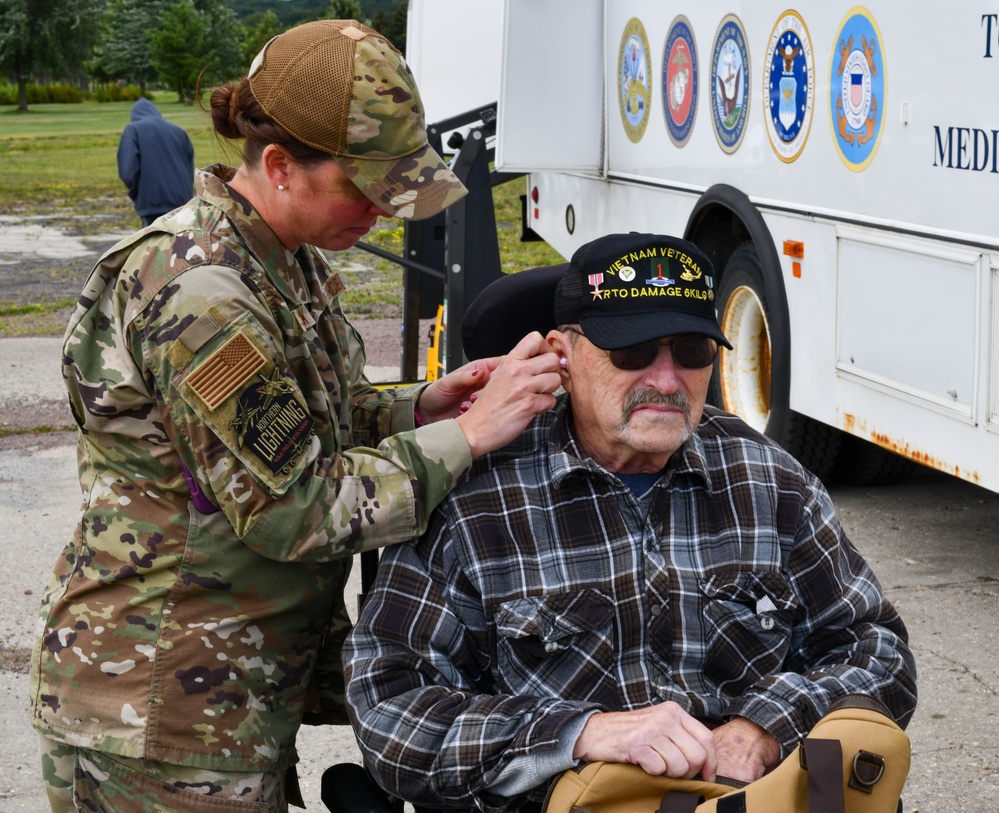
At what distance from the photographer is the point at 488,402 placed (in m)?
2.08

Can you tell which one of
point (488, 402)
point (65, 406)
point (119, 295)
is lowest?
point (65, 406)

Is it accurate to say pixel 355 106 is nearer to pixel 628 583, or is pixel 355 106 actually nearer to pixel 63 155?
pixel 628 583

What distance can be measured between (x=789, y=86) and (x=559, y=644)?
368 centimetres

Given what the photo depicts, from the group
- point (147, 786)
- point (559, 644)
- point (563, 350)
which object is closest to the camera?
point (147, 786)

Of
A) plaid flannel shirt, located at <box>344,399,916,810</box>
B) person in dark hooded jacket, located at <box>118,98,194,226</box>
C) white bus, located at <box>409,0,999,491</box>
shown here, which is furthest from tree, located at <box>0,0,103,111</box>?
plaid flannel shirt, located at <box>344,399,916,810</box>

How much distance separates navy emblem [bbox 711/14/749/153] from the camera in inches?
223

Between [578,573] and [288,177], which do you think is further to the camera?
[578,573]

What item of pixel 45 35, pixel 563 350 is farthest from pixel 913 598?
pixel 45 35

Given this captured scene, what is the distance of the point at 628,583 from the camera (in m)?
2.23

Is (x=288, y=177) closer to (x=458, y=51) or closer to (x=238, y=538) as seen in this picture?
(x=238, y=538)

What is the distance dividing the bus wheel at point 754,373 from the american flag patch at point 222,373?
4.04 metres

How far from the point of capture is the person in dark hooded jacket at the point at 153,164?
36.1ft

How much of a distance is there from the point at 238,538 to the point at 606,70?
18.2 feet

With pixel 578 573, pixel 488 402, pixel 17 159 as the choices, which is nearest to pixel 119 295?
pixel 488 402
